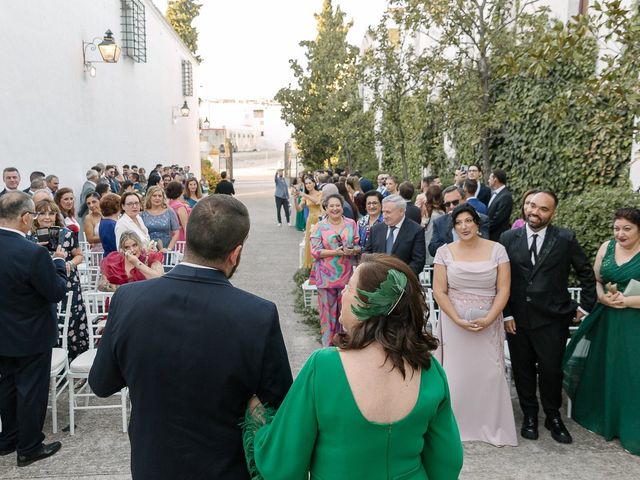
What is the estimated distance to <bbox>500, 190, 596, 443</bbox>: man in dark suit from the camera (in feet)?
15.9

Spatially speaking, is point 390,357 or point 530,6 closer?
point 390,357

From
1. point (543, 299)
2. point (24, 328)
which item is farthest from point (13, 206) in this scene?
point (543, 299)

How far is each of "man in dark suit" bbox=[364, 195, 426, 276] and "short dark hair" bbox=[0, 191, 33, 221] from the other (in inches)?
133

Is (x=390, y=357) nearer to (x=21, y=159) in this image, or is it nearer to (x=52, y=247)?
(x=52, y=247)

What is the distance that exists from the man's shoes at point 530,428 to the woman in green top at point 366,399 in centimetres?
311

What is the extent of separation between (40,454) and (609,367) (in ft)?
14.6

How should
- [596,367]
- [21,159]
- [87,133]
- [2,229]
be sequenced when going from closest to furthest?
[2,229] → [596,367] → [21,159] → [87,133]

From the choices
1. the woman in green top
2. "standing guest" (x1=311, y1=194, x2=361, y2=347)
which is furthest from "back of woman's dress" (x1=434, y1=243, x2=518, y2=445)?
the woman in green top

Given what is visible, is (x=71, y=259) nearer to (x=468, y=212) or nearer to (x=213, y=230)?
(x=468, y=212)

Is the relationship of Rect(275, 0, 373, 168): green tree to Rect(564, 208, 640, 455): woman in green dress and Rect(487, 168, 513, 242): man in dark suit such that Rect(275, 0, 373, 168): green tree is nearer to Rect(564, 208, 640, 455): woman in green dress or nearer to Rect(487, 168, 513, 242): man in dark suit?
Rect(487, 168, 513, 242): man in dark suit

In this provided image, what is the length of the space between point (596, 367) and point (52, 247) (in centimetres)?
469

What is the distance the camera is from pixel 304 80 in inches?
1045

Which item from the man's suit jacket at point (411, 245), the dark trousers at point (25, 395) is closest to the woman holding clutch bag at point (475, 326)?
the man's suit jacket at point (411, 245)

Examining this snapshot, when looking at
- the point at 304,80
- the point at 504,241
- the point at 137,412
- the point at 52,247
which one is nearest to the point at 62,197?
the point at 52,247
